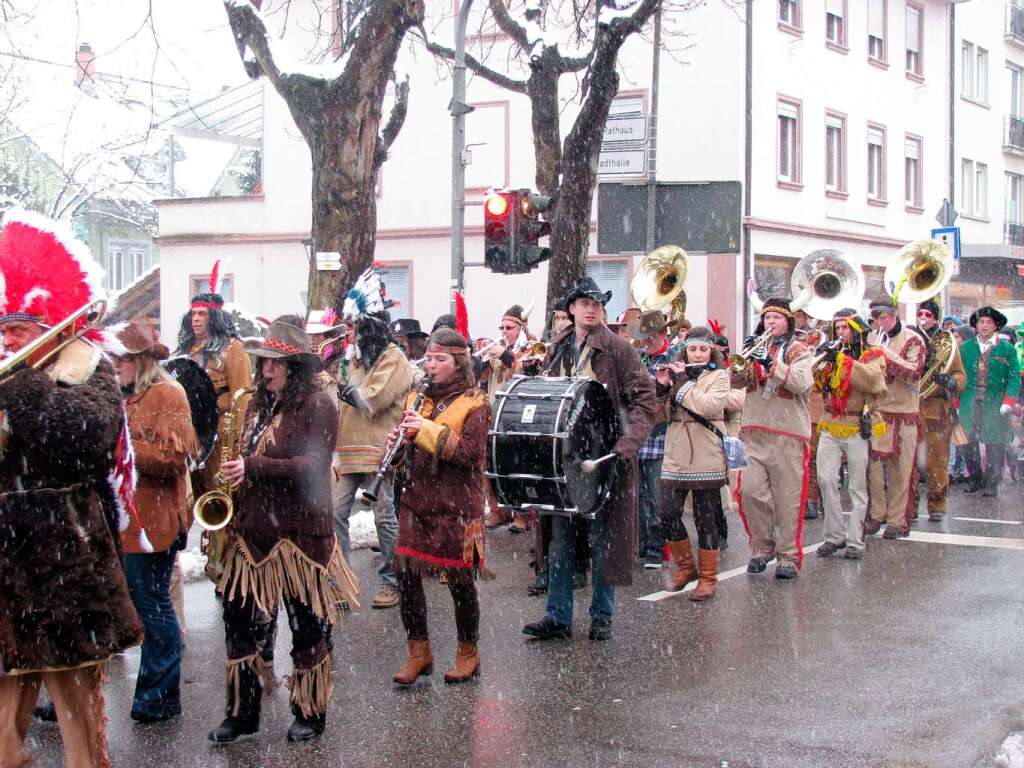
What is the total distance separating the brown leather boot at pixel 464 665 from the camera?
641 cm

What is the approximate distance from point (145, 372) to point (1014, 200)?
37.3 meters

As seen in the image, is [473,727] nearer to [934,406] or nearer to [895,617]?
[895,617]

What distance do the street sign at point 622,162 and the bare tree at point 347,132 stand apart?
11.1 feet

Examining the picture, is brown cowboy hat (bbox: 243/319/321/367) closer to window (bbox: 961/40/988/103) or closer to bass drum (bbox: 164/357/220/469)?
bass drum (bbox: 164/357/220/469)

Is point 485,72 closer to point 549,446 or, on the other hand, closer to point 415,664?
point 549,446

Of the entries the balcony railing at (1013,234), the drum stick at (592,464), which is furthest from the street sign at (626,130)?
the balcony railing at (1013,234)

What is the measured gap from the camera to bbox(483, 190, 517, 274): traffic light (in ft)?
42.0

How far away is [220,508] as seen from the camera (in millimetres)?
5418

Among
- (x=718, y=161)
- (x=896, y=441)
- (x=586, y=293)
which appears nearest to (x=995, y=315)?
(x=896, y=441)

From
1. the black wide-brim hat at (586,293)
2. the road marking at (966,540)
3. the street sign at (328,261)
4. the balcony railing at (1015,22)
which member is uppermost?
the balcony railing at (1015,22)

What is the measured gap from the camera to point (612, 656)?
23.0ft

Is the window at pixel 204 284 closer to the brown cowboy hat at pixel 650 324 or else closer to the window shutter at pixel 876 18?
the window shutter at pixel 876 18

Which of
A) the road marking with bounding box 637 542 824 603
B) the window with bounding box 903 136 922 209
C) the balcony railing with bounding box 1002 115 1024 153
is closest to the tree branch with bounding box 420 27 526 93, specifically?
the road marking with bounding box 637 542 824 603

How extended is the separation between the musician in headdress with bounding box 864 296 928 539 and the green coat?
296 centimetres
